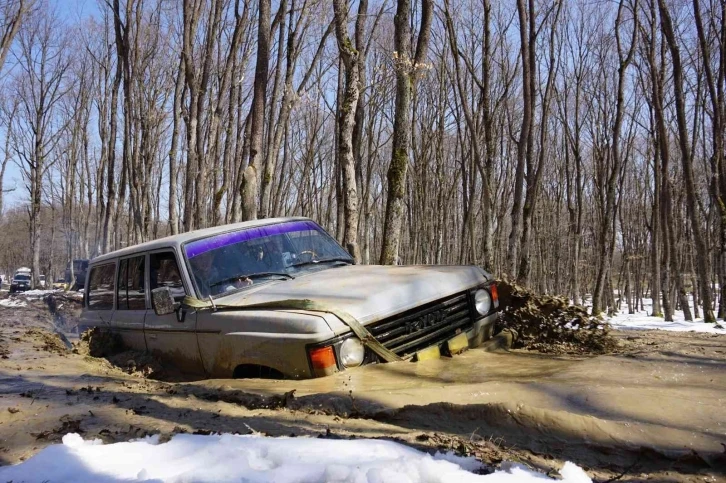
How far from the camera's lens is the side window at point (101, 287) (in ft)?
18.9

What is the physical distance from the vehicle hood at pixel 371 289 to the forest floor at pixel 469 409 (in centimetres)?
43

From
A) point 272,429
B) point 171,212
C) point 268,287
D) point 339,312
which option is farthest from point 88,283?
point 171,212

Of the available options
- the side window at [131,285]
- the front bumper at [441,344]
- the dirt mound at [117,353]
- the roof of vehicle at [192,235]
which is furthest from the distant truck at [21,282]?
the front bumper at [441,344]

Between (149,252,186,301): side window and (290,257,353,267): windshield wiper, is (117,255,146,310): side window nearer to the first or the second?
(149,252,186,301): side window

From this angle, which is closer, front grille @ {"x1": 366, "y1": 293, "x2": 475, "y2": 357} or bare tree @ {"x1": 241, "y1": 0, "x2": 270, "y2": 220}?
front grille @ {"x1": 366, "y1": 293, "x2": 475, "y2": 357}

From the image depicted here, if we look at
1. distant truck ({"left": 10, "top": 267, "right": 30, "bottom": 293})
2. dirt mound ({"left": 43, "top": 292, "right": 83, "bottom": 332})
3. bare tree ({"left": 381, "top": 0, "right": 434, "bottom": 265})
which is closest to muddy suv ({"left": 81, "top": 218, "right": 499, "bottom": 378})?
bare tree ({"left": 381, "top": 0, "right": 434, "bottom": 265})

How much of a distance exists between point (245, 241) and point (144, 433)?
2366mm

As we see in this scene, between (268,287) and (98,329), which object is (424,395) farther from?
(98,329)

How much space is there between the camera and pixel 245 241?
4.87 meters

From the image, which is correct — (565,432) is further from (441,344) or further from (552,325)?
(552,325)

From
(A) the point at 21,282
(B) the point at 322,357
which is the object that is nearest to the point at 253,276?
(B) the point at 322,357

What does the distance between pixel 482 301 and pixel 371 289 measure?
44.4 inches

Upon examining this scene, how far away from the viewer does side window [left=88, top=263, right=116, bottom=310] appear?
5766 millimetres

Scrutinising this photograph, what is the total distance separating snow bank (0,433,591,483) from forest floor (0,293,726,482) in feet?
0.58
